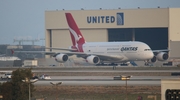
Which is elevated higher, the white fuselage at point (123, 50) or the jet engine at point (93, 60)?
the white fuselage at point (123, 50)

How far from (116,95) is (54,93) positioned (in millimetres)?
5705

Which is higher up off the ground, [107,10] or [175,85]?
[107,10]

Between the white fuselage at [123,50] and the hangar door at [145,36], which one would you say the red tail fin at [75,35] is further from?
the hangar door at [145,36]

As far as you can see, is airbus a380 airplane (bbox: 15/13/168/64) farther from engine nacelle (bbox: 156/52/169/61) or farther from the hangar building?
the hangar building

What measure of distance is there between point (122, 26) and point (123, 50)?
89.4 ft

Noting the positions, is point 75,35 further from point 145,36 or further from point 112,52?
point 145,36

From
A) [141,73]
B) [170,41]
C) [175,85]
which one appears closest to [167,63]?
[170,41]

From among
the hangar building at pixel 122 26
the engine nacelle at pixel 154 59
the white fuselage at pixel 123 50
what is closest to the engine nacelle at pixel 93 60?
the white fuselage at pixel 123 50

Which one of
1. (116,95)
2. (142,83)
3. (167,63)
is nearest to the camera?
(116,95)

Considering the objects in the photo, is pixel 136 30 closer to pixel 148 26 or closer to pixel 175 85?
pixel 148 26

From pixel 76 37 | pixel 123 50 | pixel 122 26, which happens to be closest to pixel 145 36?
pixel 122 26

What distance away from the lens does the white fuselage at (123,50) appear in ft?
331

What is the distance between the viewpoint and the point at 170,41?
125500 mm

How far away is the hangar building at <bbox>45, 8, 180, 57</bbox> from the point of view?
417 ft
